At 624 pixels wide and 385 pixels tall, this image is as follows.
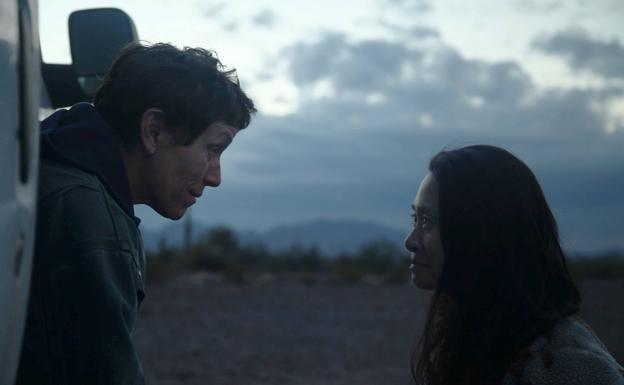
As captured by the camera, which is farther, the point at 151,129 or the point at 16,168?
the point at 151,129

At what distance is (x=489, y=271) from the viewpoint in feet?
9.46

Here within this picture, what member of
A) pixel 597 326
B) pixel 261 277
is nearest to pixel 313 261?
→ pixel 261 277

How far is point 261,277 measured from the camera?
27.2 meters

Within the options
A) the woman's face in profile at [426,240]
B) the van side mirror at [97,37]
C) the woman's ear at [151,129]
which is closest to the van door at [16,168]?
the woman's ear at [151,129]

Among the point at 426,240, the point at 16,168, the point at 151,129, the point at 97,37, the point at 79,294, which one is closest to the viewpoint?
the point at 16,168

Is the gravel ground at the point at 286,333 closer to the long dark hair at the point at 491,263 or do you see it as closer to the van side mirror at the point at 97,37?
the van side mirror at the point at 97,37

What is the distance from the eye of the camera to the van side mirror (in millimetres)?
4250

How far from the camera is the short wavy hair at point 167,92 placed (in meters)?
2.86

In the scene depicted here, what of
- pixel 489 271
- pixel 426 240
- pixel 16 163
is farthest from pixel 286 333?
pixel 16 163

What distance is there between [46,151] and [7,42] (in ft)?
1.79

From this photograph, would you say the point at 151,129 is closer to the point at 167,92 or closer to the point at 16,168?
the point at 167,92

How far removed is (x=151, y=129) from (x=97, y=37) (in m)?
1.58

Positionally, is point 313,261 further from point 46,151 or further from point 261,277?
point 46,151

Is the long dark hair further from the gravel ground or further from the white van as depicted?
the gravel ground
